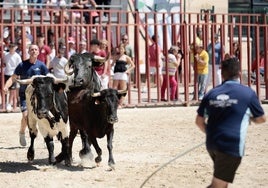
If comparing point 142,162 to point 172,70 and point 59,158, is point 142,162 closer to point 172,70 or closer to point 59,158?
point 59,158

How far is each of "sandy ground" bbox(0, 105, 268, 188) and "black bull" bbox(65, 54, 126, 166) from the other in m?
0.41

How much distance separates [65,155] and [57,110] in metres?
0.66

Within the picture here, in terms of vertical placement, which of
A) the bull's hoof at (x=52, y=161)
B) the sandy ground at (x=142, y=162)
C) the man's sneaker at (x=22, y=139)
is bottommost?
the sandy ground at (x=142, y=162)

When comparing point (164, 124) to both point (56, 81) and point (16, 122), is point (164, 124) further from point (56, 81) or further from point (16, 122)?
point (56, 81)

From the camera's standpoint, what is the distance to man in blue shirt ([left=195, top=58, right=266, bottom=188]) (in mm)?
7867

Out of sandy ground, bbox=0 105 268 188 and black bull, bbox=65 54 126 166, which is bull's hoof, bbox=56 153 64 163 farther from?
black bull, bbox=65 54 126 166

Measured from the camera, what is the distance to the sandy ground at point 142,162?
35.1ft

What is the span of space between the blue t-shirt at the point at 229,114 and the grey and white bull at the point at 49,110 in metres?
4.37

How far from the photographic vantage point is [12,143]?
14.8 metres

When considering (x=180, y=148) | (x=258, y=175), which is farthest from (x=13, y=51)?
(x=258, y=175)

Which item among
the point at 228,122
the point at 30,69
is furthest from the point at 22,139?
the point at 228,122

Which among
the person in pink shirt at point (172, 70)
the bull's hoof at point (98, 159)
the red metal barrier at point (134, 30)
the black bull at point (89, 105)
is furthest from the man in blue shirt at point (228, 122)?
the person in pink shirt at point (172, 70)

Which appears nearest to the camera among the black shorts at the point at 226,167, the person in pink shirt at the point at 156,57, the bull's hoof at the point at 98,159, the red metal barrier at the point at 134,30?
the black shorts at the point at 226,167

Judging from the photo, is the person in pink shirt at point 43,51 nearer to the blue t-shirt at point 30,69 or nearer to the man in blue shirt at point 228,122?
the blue t-shirt at point 30,69
